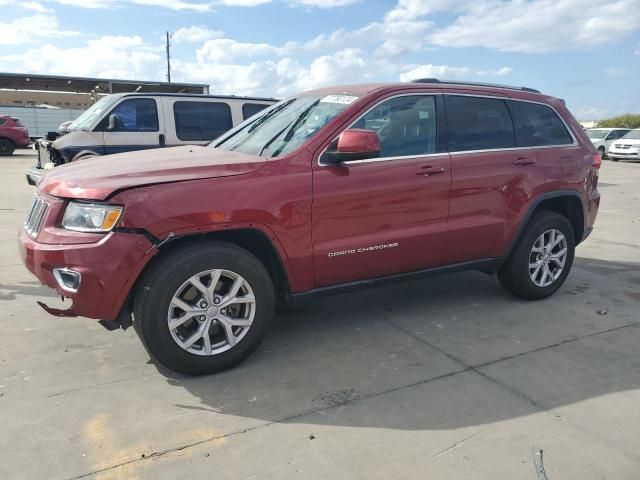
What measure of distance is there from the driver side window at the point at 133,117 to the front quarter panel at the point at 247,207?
6.39 metres

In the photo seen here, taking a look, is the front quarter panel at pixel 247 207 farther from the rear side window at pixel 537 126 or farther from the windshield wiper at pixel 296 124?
the rear side window at pixel 537 126

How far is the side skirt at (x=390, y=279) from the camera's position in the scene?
12.4 ft

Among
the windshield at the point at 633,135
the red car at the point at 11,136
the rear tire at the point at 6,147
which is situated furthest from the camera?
→ the windshield at the point at 633,135

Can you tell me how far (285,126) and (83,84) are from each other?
103 feet

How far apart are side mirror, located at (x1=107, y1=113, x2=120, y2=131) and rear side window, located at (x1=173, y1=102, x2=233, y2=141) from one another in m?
0.94

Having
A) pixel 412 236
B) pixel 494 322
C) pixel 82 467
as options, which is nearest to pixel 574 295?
pixel 494 322

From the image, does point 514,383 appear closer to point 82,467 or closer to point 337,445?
point 337,445

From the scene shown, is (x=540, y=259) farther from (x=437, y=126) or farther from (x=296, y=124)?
(x=296, y=124)

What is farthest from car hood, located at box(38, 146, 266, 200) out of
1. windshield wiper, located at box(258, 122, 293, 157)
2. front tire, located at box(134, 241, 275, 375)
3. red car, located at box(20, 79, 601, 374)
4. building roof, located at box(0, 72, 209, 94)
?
building roof, located at box(0, 72, 209, 94)

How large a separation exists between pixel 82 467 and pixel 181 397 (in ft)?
2.39

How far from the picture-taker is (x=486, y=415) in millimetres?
3053

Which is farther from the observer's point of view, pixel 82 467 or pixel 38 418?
pixel 38 418

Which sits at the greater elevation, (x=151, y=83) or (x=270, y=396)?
(x=151, y=83)

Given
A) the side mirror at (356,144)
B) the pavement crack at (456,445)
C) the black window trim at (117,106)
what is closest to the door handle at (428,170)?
the side mirror at (356,144)
